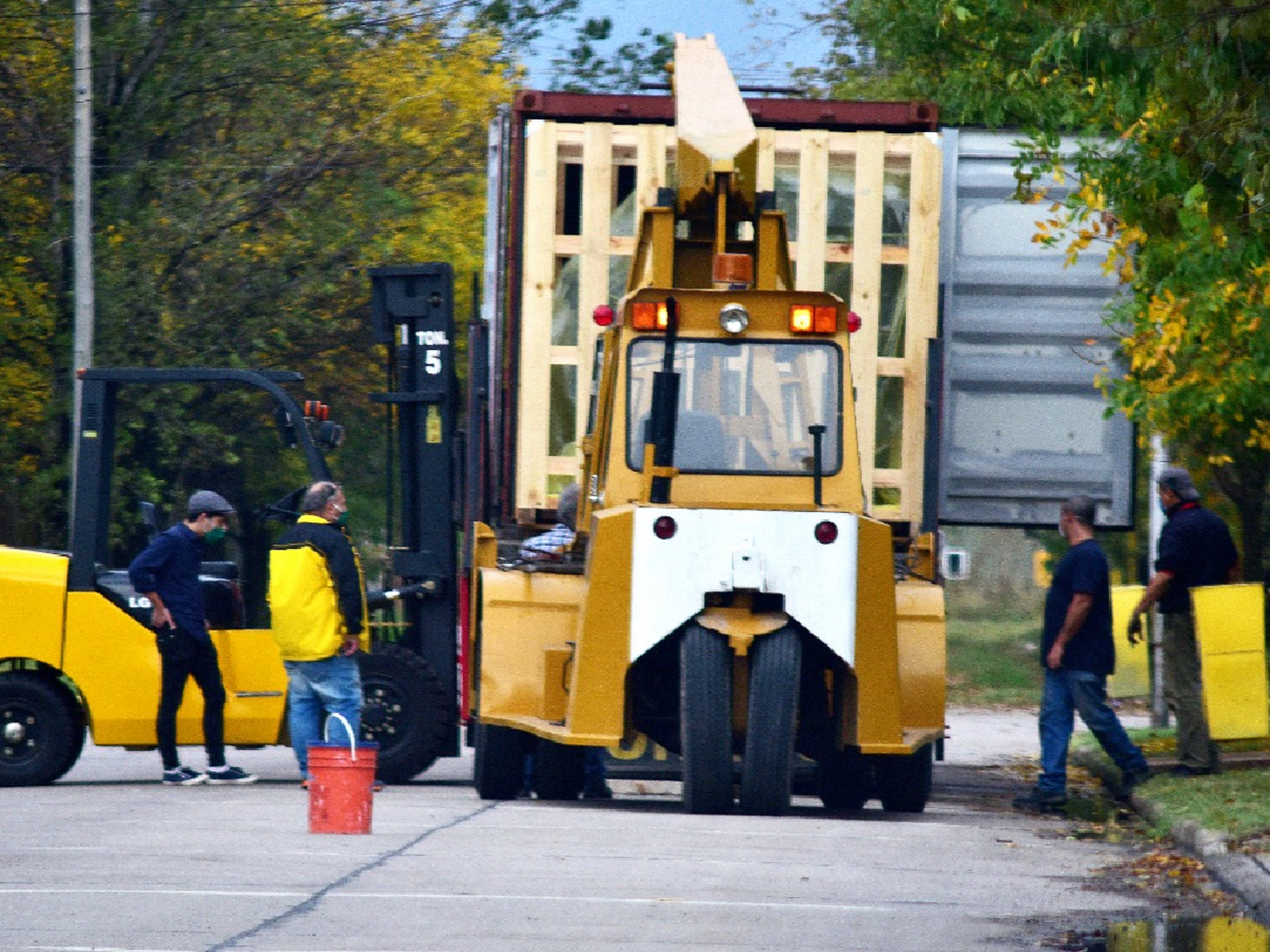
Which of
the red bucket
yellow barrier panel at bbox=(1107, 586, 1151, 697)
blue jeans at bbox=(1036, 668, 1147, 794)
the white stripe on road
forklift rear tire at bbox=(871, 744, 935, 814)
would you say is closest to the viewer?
the white stripe on road

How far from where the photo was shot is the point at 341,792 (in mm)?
10242

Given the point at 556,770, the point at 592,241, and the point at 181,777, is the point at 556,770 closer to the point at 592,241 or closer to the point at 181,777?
the point at 181,777

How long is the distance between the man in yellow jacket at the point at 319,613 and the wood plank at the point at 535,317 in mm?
1106

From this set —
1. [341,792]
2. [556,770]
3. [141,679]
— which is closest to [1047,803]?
[556,770]

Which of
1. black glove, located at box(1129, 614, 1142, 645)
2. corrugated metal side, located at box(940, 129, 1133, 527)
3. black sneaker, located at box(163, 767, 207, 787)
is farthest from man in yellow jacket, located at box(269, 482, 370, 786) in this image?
black glove, located at box(1129, 614, 1142, 645)

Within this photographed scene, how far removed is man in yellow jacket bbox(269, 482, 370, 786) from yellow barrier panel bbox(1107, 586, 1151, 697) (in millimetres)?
9085

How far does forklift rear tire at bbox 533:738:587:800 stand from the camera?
12555mm

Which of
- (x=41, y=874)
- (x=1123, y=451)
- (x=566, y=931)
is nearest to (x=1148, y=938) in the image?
(x=566, y=931)

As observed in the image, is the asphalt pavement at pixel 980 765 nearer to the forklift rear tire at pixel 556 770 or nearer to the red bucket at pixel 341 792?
the forklift rear tire at pixel 556 770

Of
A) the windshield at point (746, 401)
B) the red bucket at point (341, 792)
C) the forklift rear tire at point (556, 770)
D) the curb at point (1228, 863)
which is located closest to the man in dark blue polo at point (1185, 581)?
the curb at point (1228, 863)

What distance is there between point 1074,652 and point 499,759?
3415mm

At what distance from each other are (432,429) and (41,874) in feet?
20.4

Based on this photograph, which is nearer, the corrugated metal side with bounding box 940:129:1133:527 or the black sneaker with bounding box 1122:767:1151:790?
the black sneaker with bounding box 1122:767:1151:790

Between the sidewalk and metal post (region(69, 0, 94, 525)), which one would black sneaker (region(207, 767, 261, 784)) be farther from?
metal post (region(69, 0, 94, 525))
